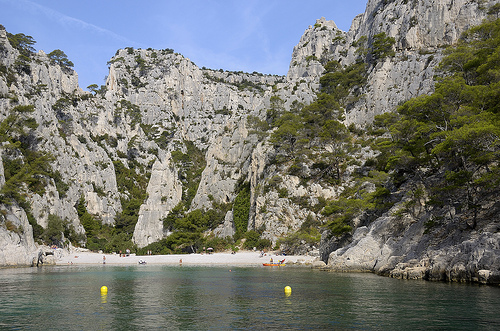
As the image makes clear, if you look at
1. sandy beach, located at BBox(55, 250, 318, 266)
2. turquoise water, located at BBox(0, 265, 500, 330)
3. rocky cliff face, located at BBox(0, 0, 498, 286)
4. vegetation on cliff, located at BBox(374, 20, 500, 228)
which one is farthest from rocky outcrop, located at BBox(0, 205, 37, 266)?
vegetation on cliff, located at BBox(374, 20, 500, 228)

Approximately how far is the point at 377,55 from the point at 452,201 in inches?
2426

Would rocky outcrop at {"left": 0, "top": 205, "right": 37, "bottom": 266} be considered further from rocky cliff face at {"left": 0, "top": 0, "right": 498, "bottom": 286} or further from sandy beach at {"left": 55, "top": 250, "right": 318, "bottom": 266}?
sandy beach at {"left": 55, "top": 250, "right": 318, "bottom": 266}

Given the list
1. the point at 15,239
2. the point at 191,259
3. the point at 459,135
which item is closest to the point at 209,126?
the point at 191,259

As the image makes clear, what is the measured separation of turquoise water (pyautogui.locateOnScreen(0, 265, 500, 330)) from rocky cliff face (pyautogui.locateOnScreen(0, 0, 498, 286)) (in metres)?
7.15

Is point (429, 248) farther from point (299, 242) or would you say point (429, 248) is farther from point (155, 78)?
point (155, 78)

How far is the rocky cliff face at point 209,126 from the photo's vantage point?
52.2 metres

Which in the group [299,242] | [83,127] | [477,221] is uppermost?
[83,127]

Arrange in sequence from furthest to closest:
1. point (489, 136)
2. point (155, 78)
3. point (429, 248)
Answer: point (155, 78) < point (429, 248) < point (489, 136)

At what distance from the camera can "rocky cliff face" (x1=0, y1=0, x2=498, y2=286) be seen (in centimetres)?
5223

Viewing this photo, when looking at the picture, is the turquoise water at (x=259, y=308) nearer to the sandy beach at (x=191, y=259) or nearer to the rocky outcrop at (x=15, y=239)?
the rocky outcrop at (x=15, y=239)

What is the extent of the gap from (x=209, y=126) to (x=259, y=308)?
11530cm

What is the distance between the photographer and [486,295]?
17.7 meters

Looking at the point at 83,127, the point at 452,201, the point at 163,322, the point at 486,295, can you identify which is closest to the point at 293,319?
the point at 163,322

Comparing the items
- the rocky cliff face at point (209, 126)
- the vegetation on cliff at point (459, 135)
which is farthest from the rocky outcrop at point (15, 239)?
the vegetation on cliff at point (459, 135)
